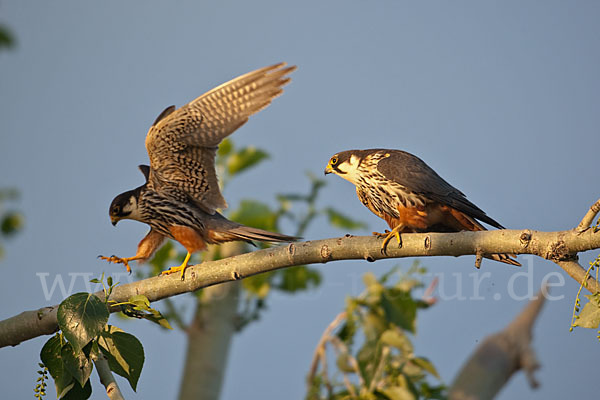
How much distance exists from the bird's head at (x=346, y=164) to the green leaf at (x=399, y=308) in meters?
1.04

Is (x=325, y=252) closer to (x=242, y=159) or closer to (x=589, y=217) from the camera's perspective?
(x=589, y=217)

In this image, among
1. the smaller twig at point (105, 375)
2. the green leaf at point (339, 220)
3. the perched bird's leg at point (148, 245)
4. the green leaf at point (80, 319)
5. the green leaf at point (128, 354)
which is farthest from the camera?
the green leaf at point (339, 220)

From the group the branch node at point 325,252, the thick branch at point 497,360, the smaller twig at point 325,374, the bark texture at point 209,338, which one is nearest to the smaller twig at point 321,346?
the smaller twig at point 325,374

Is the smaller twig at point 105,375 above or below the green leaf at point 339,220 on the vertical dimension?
below

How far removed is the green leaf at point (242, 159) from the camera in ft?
31.2

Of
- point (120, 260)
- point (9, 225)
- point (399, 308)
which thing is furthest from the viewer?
point (9, 225)

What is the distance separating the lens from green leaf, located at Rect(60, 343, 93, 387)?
2.86 m

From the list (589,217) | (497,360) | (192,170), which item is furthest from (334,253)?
(497,360)

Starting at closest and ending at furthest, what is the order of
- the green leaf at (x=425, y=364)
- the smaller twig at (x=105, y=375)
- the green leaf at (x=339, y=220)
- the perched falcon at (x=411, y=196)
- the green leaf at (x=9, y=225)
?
the smaller twig at (x=105, y=375), the perched falcon at (x=411, y=196), the green leaf at (x=425, y=364), the green leaf at (x=9, y=225), the green leaf at (x=339, y=220)

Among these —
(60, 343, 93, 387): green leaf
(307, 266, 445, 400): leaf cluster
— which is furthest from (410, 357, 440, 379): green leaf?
(60, 343, 93, 387): green leaf

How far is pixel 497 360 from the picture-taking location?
16.3 meters

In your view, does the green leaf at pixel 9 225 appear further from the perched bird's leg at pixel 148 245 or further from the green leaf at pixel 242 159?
the green leaf at pixel 242 159

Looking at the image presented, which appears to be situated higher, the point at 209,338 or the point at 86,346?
the point at 209,338

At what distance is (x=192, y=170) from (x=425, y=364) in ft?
7.16
